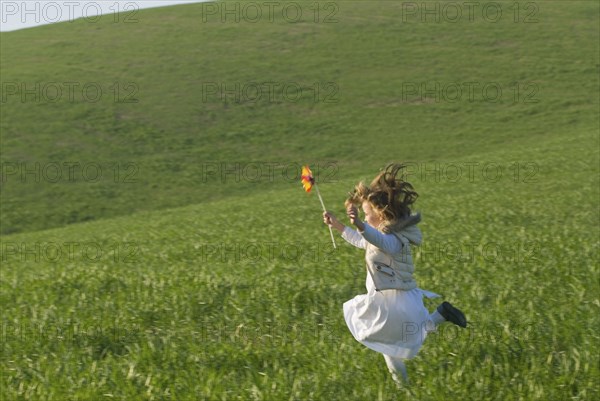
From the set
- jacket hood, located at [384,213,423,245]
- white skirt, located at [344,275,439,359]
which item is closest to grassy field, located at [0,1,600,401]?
white skirt, located at [344,275,439,359]

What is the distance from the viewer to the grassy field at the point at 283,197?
8.34 meters

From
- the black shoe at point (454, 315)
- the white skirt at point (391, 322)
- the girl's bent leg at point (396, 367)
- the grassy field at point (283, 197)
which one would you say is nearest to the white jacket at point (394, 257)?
the white skirt at point (391, 322)


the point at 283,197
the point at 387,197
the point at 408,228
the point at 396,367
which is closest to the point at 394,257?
the point at 408,228

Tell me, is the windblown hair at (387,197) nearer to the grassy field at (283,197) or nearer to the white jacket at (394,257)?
the white jacket at (394,257)

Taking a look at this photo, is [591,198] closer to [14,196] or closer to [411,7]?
[14,196]

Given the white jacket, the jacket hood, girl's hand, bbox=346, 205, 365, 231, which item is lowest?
the white jacket

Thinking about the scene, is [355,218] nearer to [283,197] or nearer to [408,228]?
[408,228]

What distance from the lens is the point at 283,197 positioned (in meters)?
33.4

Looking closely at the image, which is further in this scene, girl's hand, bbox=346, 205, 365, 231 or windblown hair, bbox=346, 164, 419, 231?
windblown hair, bbox=346, 164, 419, 231

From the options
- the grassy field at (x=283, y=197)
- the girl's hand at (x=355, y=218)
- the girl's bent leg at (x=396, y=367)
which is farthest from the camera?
the grassy field at (x=283, y=197)

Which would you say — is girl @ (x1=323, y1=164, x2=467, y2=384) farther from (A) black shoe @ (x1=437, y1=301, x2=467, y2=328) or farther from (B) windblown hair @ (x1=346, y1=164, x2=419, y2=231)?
(A) black shoe @ (x1=437, y1=301, x2=467, y2=328)

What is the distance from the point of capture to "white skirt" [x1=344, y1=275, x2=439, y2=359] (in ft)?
25.2

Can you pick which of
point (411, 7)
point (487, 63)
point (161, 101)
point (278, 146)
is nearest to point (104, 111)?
point (161, 101)

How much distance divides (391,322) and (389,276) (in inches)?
15.7
